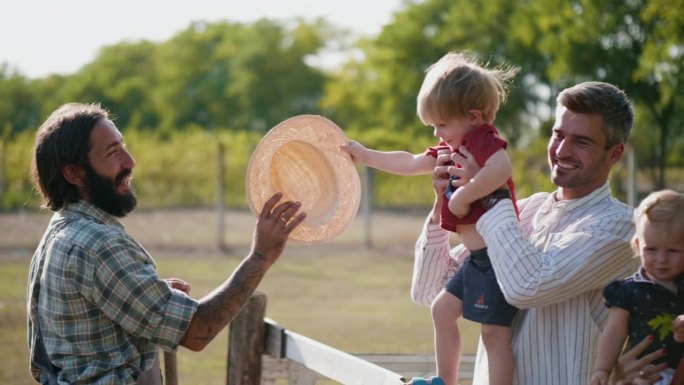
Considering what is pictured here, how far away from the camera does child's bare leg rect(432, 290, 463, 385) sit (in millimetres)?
3525

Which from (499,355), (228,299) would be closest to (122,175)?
(228,299)

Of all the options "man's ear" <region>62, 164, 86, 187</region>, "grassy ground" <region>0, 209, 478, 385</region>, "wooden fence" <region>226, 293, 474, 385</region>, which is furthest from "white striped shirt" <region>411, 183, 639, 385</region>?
"grassy ground" <region>0, 209, 478, 385</region>

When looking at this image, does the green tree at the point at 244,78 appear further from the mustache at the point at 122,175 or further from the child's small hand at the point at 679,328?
the child's small hand at the point at 679,328

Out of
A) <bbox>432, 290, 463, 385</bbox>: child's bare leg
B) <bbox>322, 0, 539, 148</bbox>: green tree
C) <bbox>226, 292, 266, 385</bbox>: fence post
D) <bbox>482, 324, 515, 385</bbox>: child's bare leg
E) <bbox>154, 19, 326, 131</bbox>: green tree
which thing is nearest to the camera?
A: <bbox>482, 324, 515, 385</bbox>: child's bare leg

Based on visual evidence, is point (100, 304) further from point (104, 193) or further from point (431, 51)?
point (431, 51)

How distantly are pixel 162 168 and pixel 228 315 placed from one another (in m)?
29.2

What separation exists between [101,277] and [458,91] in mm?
1310

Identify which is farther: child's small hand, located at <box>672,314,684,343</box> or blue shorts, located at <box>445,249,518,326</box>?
blue shorts, located at <box>445,249,518,326</box>

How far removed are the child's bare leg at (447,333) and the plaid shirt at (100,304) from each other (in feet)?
2.70

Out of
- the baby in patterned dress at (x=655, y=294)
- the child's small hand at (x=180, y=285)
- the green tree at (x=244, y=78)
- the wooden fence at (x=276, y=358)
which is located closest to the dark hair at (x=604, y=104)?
the baby in patterned dress at (x=655, y=294)

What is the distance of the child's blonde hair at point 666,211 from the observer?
2.72 metres

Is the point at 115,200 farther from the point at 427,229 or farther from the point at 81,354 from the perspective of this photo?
the point at 427,229

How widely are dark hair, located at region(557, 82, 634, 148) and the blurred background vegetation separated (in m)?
0.69

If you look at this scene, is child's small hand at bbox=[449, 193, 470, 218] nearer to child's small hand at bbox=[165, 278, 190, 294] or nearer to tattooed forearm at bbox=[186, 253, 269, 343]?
tattooed forearm at bbox=[186, 253, 269, 343]
